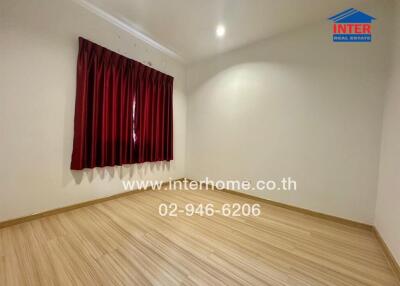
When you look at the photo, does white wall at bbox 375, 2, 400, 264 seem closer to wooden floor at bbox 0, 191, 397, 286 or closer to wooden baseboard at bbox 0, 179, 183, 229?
wooden floor at bbox 0, 191, 397, 286

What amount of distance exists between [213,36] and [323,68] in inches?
62.0

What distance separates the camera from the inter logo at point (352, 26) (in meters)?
1.78

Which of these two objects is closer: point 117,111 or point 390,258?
point 390,258

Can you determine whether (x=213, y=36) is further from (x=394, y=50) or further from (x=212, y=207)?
(x=212, y=207)

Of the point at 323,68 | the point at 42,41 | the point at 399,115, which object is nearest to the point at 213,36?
the point at 323,68

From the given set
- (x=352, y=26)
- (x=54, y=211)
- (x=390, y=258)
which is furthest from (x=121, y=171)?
(x=352, y=26)

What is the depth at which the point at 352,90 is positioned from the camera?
1.83 m

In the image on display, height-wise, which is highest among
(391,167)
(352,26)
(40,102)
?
(352,26)

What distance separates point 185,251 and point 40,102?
2111mm

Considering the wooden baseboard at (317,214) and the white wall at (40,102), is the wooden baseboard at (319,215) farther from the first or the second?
the white wall at (40,102)

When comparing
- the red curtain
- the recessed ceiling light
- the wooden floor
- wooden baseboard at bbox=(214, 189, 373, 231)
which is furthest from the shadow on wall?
the recessed ceiling light

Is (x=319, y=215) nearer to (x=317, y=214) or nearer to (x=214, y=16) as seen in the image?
(x=317, y=214)

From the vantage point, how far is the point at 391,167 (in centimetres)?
143

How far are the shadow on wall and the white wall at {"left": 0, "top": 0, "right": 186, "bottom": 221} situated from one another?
1 cm
